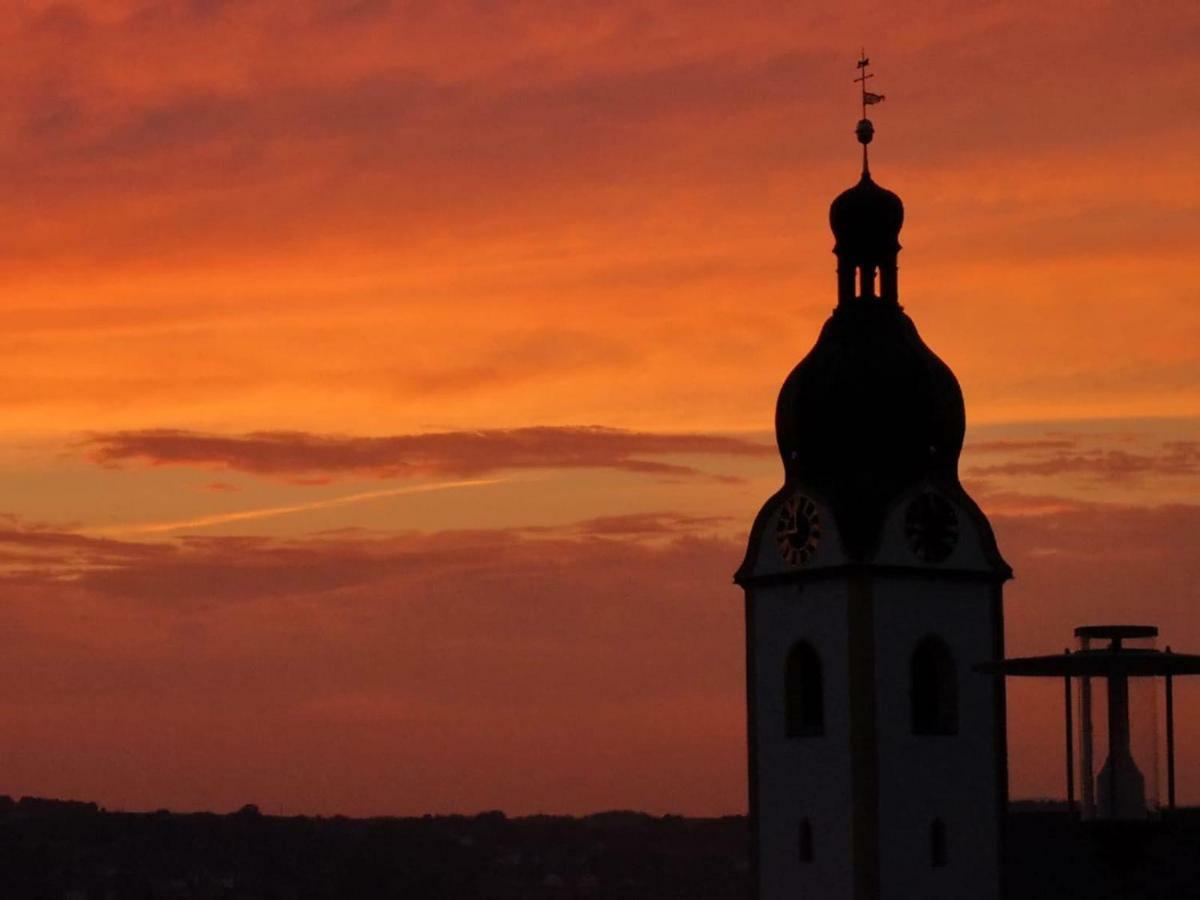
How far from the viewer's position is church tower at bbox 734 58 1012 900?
57.6 m

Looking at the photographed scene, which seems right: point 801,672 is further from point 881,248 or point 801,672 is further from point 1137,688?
point 1137,688

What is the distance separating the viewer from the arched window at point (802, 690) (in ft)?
193

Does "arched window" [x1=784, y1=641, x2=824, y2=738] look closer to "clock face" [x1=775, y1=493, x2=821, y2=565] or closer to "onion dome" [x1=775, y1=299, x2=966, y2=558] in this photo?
"clock face" [x1=775, y1=493, x2=821, y2=565]

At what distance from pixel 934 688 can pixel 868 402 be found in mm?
5197

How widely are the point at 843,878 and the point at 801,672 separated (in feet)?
13.2

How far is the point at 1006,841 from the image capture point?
58844 mm

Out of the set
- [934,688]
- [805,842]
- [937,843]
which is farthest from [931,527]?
[805,842]

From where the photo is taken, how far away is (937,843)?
5806cm

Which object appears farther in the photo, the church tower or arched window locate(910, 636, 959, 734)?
arched window locate(910, 636, 959, 734)

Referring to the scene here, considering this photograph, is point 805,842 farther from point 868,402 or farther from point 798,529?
point 868,402

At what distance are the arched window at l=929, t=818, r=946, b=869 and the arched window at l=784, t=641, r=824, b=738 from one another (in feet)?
9.12

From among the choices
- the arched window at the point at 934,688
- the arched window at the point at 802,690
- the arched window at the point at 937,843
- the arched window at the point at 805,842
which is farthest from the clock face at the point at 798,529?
the arched window at the point at 937,843

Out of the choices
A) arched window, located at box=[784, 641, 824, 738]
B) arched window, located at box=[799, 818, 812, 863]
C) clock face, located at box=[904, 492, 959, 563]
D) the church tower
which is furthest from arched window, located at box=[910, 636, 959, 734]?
arched window, located at box=[799, 818, 812, 863]

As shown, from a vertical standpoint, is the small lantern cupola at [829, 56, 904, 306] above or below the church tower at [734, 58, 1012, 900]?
above
